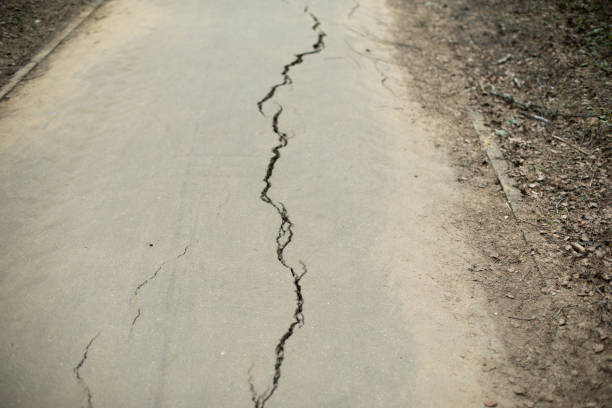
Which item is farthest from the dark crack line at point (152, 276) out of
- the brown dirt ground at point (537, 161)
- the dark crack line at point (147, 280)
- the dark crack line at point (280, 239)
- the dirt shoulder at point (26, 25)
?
the dirt shoulder at point (26, 25)

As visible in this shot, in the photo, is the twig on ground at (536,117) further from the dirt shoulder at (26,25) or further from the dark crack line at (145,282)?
the dirt shoulder at (26,25)

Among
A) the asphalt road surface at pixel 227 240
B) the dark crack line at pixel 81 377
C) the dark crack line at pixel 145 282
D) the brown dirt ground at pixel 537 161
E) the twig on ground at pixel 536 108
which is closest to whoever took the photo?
the dark crack line at pixel 81 377

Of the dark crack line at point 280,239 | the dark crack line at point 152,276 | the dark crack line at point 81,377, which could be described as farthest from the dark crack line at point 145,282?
the dark crack line at point 280,239

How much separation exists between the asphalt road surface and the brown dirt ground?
0.26 m

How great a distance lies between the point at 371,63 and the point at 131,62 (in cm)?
310

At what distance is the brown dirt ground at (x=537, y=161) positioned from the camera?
2.49 m

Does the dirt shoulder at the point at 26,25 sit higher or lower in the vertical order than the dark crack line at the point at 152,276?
higher

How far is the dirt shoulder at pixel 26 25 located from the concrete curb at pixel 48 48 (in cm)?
7

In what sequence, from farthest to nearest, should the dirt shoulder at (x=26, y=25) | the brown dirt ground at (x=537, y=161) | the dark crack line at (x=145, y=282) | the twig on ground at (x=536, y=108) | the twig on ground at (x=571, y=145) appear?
the dirt shoulder at (x=26, y=25) < the twig on ground at (x=536, y=108) < the twig on ground at (x=571, y=145) < the dark crack line at (x=145, y=282) < the brown dirt ground at (x=537, y=161)

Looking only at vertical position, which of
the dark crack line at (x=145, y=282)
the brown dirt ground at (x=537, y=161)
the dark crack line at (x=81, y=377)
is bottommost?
the dark crack line at (x=81, y=377)

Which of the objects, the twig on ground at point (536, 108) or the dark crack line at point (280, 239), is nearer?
the dark crack line at point (280, 239)

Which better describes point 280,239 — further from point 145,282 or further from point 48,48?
point 48,48

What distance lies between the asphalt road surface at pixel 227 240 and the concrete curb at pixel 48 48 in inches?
5.7

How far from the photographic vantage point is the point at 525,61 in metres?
5.18
